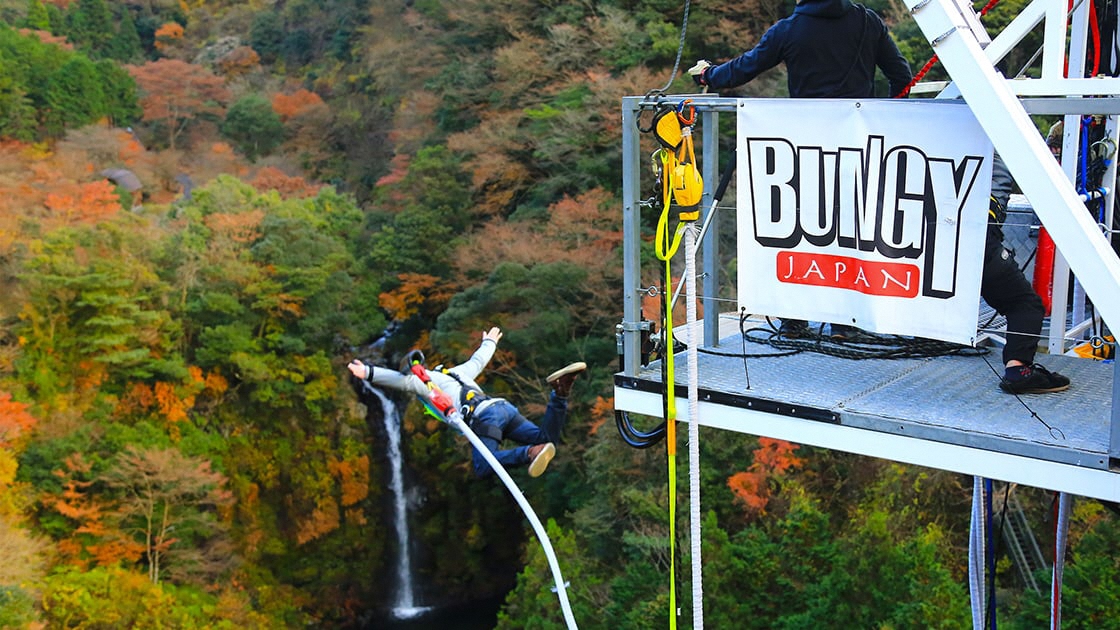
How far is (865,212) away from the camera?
427cm

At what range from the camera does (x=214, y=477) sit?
19234mm

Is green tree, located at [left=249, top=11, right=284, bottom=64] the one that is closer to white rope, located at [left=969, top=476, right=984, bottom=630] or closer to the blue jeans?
the blue jeans

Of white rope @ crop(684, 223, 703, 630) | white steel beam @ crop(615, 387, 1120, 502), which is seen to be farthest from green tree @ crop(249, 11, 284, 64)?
white rope @ crop(684, 223, 703, 630)

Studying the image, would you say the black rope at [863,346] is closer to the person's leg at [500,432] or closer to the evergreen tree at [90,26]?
the person's leg at [500,432]

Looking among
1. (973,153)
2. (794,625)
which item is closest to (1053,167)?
(973,153)

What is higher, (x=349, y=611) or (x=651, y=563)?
(x=651, y=563)

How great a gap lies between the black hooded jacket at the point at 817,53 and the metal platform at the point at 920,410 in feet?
4.15

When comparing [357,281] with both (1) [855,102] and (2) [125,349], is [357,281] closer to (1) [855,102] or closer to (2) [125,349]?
(2) [125,349]

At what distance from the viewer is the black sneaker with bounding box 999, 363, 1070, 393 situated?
14.6 feet

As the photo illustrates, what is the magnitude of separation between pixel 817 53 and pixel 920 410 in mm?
1671

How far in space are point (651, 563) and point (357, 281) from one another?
36.7 feet

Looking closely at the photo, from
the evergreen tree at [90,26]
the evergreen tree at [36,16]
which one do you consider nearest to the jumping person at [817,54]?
the evergreen tree at [36,16]

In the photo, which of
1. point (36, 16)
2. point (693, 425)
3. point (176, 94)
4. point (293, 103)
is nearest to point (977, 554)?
point (693, 425)

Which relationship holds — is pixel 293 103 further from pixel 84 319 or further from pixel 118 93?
pixel 84 319
